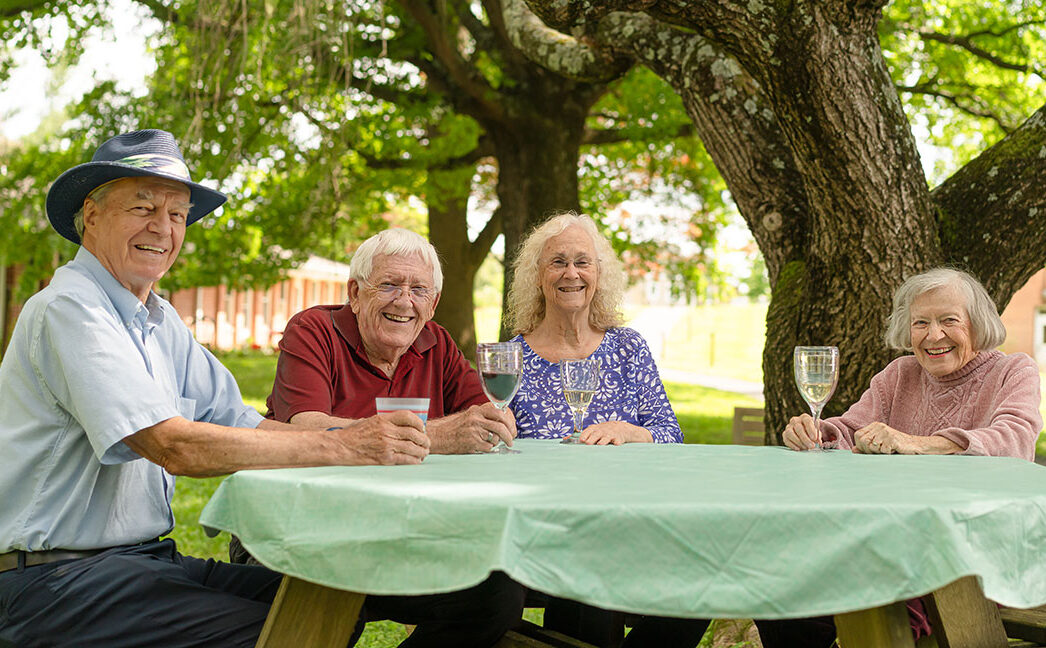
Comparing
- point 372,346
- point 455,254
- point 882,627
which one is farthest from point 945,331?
point 455,254

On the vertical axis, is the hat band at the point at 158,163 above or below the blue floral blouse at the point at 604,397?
Answer: above

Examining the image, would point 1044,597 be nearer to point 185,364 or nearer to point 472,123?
point 185,364

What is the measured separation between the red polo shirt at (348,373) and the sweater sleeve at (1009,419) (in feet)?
5.77

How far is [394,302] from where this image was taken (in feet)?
11.9

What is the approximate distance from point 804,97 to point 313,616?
3240 mm

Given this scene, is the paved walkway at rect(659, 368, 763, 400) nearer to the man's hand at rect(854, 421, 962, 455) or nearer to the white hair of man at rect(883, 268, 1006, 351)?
the white hair of man at rect(883, 268, 1006, 351)

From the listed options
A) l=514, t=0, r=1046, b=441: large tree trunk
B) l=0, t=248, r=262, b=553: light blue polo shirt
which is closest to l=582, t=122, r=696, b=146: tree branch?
l=514, t=0, r=1046, b=441: large tree trunk

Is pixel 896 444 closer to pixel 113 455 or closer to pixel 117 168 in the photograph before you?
pixel 113 455

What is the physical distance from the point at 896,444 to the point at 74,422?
7.85 feet

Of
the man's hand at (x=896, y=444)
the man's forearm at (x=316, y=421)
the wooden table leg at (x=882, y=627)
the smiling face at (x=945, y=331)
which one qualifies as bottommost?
the wooden table leg at (x=882, y=627)

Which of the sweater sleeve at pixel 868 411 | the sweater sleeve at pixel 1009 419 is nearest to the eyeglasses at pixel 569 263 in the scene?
the sweater sleeve at pixel 868 411

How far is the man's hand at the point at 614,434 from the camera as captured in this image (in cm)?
334

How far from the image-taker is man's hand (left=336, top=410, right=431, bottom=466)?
8.26ft

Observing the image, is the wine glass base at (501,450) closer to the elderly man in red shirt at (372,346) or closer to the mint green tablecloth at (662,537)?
the elderly man in red shirt at (372,346)
